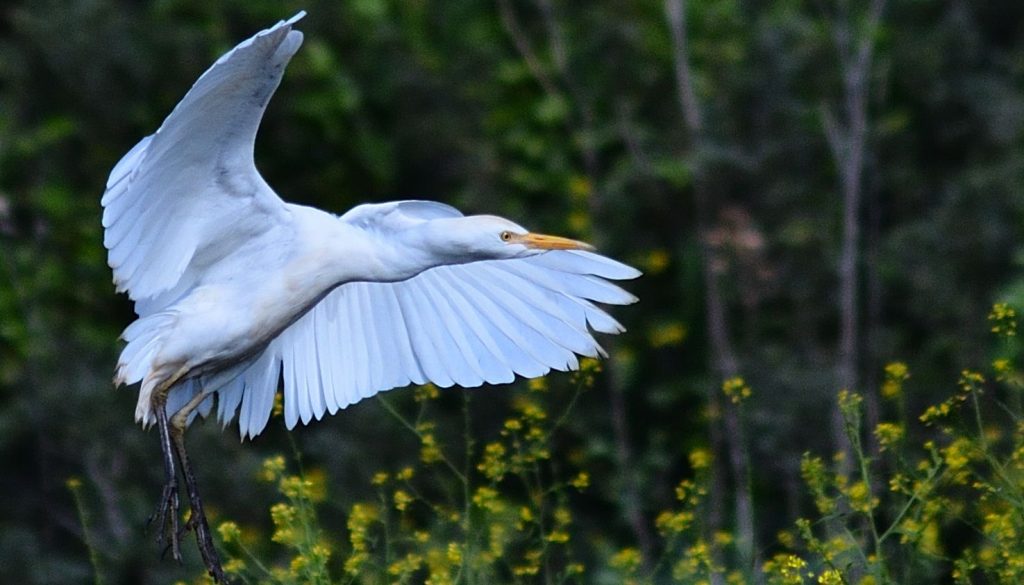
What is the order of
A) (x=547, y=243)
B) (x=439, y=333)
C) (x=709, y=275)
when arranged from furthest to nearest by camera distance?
(x=709, y=275) → (x=439, y=333) → (x=547, y=243)

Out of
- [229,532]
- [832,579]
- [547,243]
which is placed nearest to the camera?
[832,579]

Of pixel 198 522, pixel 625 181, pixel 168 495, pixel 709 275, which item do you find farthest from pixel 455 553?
pixel 625 181

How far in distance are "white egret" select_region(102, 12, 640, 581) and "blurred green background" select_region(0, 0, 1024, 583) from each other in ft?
8.58

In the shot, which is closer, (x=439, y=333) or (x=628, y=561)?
(x=628, y=561)

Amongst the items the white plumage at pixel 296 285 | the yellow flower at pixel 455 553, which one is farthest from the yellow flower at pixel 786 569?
the white plumage at pixel 296 285

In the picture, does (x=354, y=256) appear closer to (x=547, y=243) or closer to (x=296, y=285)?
(x=296, y=285)

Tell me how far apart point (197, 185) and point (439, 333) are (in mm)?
823

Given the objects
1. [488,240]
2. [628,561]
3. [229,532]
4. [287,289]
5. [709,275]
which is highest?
[709,275]

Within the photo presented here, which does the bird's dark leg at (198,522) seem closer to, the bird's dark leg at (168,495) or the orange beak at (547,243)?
the bird's dark leg at (168,495)

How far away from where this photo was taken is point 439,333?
6.21 meters

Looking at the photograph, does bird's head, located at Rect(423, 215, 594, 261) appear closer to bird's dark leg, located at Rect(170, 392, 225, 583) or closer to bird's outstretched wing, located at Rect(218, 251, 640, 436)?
bird's outstretched wing, located at Rect(218, 251, 640, 436)

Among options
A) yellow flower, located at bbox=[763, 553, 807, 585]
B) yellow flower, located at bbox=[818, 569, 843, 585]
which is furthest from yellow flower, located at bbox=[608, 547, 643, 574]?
yellow flower, located at bbox=[818, 569, 843, 585]

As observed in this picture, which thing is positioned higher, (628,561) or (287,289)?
(287,289)

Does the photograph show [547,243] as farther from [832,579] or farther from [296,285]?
[832,579]
